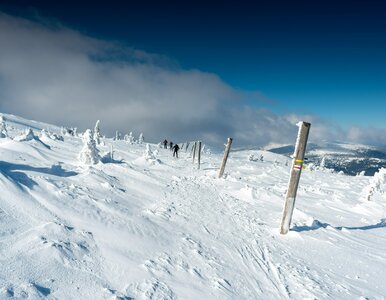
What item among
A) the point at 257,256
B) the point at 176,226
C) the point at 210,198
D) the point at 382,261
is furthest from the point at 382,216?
the point at 176,226

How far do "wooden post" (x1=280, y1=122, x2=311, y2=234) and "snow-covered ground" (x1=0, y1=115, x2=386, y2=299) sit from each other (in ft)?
1.84

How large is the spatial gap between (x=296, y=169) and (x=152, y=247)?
5886mm

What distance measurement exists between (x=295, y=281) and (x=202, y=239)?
2.59 metres

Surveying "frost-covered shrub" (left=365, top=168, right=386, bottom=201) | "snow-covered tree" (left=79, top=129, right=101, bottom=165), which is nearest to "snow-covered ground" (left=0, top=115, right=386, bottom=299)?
"snow-covered tree" (left=79, top=129, right=101, bottom=165)

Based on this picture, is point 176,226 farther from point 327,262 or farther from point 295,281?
point 327,262

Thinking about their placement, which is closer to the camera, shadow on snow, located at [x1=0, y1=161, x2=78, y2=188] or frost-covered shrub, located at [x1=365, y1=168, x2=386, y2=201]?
shadow on snow, located at [x1=0, y1=161, x2=78, y2=188]

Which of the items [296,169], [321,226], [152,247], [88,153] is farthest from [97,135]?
[152,247]

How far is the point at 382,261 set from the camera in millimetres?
9344

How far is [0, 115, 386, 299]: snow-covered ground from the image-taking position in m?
4.80

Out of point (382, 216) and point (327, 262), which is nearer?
point (327, 262)

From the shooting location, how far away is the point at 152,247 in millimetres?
6676

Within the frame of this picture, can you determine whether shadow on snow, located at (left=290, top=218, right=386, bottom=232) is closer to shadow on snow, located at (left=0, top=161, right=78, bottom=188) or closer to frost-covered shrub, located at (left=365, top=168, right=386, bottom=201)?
frost-covered shrub, located at (left=365, top=168, right=386, bottom=201)

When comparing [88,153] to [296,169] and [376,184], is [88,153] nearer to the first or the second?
[296,169]

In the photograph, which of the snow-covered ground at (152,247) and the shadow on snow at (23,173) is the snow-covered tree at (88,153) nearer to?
the snow-covered ground at (152,247)
